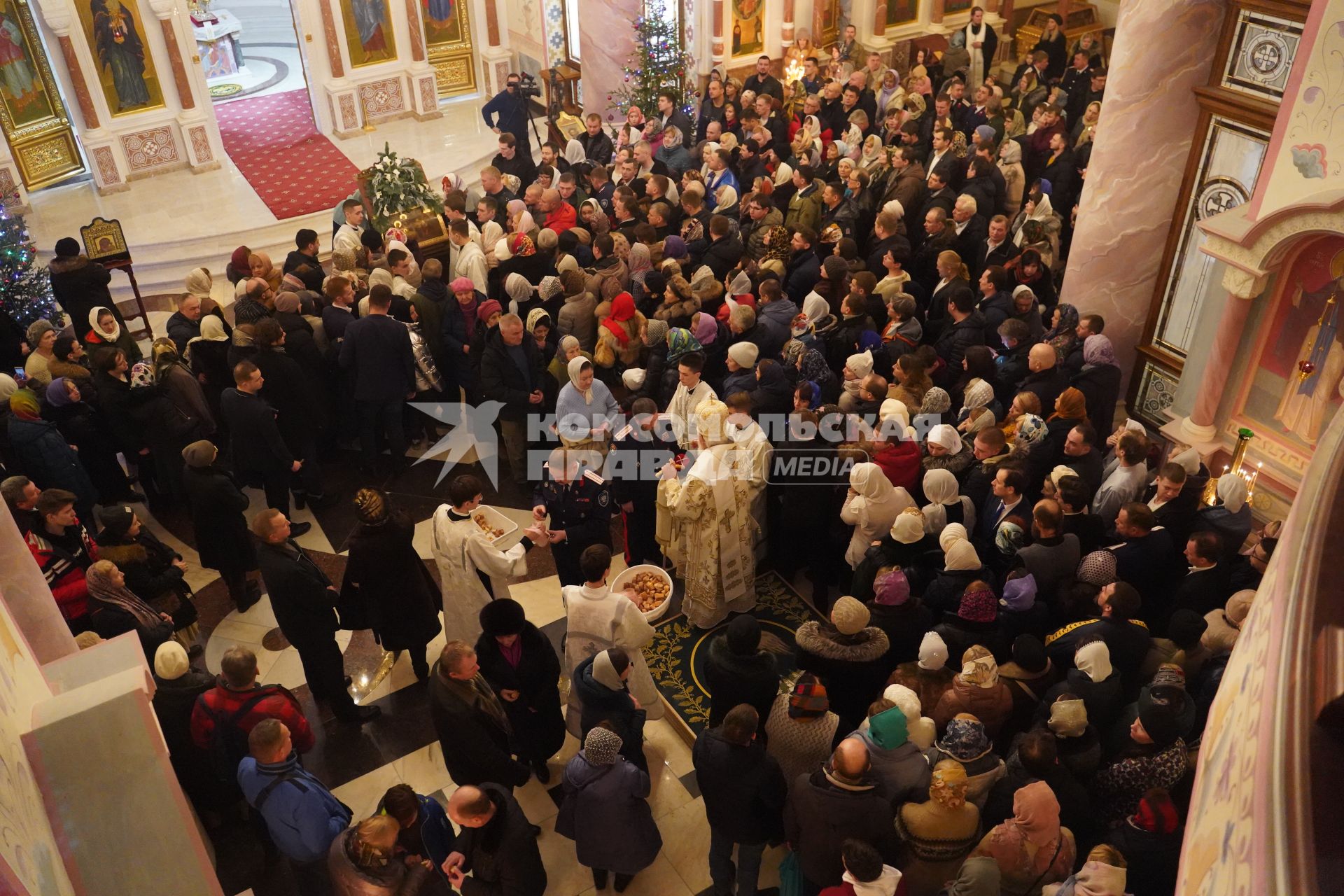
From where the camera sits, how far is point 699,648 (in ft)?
20.3

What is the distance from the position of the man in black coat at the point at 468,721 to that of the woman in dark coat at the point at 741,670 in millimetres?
989

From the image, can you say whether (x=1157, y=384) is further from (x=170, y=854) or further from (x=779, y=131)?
(x=170, y=854)

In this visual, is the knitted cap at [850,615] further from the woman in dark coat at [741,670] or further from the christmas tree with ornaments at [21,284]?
the christmas tree with ornaments at [21,284]

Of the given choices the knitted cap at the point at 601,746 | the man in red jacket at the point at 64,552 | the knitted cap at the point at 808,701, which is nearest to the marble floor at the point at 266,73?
the man in red jacket at the point at 64,552

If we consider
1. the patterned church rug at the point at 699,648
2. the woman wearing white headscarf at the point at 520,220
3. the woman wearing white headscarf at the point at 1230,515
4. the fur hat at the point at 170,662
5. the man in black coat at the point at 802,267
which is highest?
the woman wearing white headscarf at the point at 520,220

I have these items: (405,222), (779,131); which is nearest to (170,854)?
(405,222)

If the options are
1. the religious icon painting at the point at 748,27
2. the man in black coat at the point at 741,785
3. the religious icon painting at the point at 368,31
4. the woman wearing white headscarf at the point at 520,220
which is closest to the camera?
the man in black coat at the point at 741,785

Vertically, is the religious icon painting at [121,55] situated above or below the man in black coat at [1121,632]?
above

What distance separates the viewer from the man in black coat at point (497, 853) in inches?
155

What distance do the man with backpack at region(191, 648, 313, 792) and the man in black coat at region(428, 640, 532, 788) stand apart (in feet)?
2.11

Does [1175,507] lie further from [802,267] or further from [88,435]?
[88,435]

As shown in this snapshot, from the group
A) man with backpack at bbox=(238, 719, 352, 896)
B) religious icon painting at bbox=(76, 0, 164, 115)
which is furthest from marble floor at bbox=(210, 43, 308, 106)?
man with backpack at bbox=(238, 719, 352, 896)

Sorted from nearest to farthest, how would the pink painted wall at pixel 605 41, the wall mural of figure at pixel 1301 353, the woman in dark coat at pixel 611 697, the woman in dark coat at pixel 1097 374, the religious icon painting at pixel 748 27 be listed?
1. the woman in dark coat at pixel 611 697
2. the wall mural of figure at pixel 1301 353
3. the woman in dark coat at pixel 1097 374
4. the pink painted wall at pixel 605 41
5. the religious icon painting at pixel 748 27

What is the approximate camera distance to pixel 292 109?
49.0ft
